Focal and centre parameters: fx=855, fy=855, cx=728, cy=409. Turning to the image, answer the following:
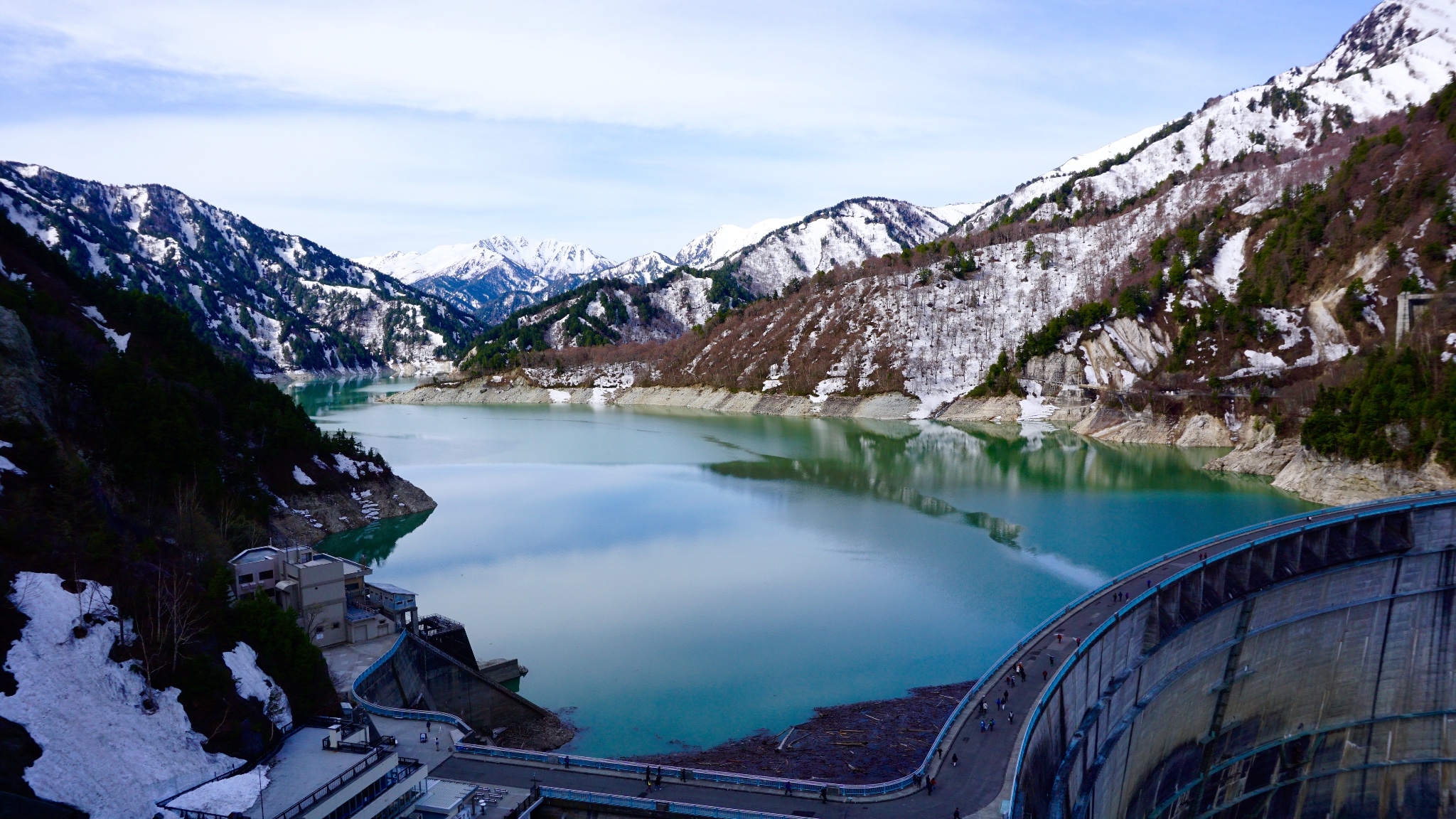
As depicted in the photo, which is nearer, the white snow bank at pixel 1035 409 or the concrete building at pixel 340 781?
A: the concrete building at pixel 340 781

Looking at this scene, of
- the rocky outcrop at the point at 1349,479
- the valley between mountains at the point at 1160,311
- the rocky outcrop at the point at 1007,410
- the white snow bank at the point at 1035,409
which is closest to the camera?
the rocky outcrop at the point at 1349,479

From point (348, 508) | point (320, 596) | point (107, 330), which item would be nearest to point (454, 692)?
point (320, 596)

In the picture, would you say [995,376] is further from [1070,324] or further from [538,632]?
[538,632]

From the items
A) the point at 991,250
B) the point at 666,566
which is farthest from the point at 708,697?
the point at 991,250

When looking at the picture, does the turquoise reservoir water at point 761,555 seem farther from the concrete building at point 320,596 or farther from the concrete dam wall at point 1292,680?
the concrete dam wall at point 1292,680

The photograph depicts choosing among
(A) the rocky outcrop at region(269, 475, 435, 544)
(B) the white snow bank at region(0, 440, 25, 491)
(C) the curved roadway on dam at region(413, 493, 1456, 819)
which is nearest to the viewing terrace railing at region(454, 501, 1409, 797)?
(C) the curved roadway on dam at region(413, 493, 1456, 819)

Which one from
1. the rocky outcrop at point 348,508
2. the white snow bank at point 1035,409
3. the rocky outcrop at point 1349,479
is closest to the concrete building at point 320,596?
the rocky outcrop at point 348,508

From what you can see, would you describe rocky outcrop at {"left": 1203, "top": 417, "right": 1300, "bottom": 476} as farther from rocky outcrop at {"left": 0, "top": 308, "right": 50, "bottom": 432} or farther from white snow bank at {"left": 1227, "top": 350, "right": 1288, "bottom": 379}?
rocky outcrop at {"left": 0, "top": 308, "right": 50, "bottom": 432}
